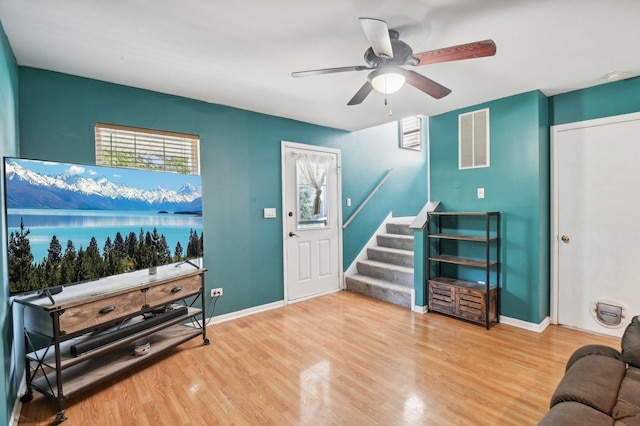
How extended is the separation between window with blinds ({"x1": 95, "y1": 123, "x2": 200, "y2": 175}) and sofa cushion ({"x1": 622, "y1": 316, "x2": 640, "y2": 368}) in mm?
3526

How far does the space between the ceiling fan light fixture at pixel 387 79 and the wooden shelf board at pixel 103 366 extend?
2.60 meters

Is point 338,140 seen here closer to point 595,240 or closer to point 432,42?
point 432,42

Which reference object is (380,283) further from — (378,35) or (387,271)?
(378,35)

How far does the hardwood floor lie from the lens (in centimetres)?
183

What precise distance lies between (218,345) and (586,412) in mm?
2608

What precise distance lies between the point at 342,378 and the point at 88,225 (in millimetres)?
2172

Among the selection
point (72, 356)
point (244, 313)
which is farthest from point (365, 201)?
point (72, 356)

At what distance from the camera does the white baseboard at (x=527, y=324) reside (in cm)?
296

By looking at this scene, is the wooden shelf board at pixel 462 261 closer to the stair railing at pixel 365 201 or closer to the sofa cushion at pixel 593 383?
the stair railing at pixel 365 201

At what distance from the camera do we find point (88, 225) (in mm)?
2141

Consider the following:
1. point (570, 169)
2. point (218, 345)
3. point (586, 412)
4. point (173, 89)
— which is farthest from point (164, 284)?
point (570, 169)

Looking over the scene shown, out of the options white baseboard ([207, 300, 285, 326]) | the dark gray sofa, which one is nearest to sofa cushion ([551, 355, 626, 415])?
the dark gray sofa

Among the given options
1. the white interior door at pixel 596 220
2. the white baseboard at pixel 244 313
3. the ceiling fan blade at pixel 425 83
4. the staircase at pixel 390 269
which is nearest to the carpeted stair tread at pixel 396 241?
the staircase at pixel 390 269

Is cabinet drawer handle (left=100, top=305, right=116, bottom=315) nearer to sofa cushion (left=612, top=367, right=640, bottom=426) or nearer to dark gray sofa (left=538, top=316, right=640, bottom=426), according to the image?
dark gray sofa (left=538, top=316, right=640, bottom=426)
